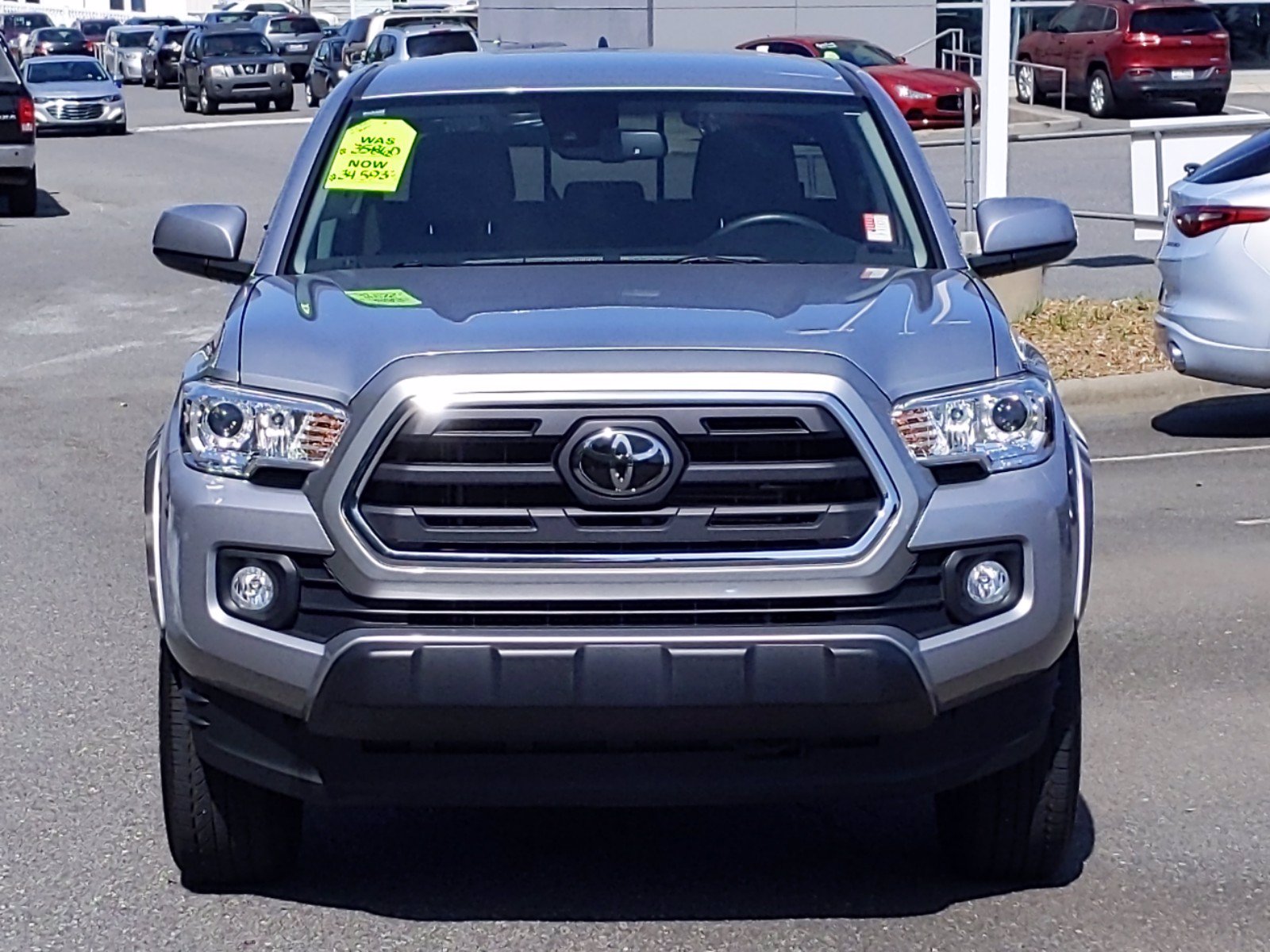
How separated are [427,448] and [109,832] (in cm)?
162

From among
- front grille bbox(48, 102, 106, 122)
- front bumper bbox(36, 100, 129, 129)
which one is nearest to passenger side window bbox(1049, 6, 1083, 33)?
front bumper bbox(36, 100, 129, 129)

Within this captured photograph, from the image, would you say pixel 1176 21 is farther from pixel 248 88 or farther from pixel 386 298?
pixel 386 298

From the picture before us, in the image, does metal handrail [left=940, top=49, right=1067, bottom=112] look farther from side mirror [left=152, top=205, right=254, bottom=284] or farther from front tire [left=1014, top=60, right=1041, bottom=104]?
side mirror [left=152, top=205, right=254, bottom=284]

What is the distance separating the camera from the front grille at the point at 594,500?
4.08 m

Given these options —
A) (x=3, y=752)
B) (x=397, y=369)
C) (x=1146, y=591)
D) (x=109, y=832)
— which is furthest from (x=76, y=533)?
(x=397, y=369)

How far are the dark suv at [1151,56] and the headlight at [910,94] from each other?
4.05m

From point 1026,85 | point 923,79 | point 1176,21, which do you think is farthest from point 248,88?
point 1176,21

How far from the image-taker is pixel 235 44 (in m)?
41.7

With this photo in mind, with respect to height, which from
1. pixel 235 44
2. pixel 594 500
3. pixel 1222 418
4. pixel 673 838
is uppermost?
pixel 594 500

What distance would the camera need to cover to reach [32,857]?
496 cm

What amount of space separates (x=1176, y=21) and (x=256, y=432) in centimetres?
3074

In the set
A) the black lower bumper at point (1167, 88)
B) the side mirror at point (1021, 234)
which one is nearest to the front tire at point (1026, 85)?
the black lower bumper at point (1167, 88)

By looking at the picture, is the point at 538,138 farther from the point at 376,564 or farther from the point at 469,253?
the point at 376,564

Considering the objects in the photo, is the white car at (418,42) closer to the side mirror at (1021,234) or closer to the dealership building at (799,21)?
the dealership building at (799,21)
